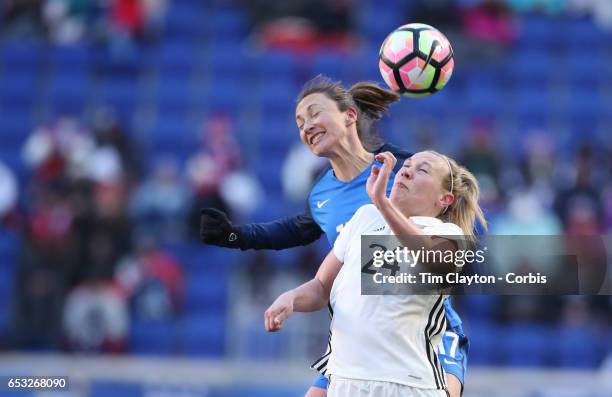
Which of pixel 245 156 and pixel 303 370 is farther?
pixel 245 156

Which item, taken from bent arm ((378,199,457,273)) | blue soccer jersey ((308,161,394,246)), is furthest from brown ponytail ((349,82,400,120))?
bent arm ((378,199,457,273))

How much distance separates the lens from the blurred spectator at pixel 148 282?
1064 cm

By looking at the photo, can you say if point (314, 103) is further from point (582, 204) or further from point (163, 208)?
point (163, 208)

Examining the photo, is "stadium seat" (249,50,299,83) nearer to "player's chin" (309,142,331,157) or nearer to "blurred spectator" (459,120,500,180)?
"blurred spectator" (459,120,500,180)

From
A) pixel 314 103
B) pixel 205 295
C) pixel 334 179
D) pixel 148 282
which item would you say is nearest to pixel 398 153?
pixel 334 179

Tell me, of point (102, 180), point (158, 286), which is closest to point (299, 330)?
point (158, 286)

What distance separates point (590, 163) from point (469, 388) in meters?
3.62

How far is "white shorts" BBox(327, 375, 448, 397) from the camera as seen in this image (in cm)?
429

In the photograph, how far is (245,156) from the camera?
12531mm

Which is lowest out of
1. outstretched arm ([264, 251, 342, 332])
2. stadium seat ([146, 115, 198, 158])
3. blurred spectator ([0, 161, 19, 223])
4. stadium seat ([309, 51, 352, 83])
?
outstretched arm ([264, 251, 342, 332])

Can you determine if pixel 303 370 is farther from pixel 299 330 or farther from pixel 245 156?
pixel 245 156

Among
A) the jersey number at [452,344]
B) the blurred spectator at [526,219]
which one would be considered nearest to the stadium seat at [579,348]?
the blurred spectator at [526,219]

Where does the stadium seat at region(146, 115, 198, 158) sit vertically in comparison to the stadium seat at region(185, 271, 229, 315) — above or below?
above

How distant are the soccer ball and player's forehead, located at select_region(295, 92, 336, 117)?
1.34 ft
